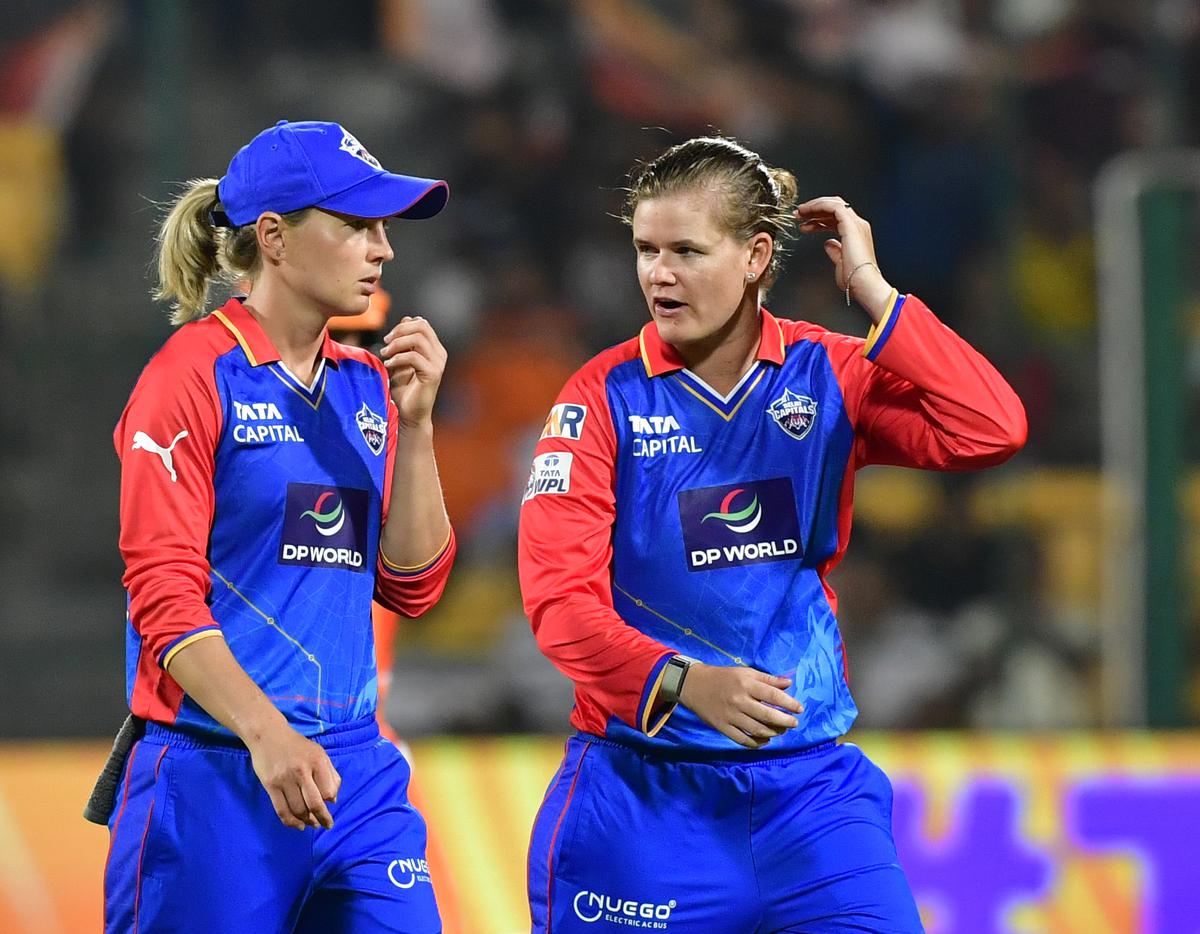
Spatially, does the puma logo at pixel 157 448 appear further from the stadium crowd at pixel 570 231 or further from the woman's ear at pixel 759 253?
the stadium crowd at pixel 570 231

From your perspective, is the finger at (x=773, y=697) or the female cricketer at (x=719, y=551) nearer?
→ the finger at (x=773, y=697)

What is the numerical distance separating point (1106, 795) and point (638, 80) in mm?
4038

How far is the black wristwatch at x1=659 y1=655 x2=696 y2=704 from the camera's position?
294cm

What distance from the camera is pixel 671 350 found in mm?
3344

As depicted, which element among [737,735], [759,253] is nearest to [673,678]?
[737,735]

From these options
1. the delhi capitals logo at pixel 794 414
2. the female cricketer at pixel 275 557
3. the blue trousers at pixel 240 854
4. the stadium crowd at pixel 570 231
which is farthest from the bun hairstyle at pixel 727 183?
the stadium crowd at pixel 570 231

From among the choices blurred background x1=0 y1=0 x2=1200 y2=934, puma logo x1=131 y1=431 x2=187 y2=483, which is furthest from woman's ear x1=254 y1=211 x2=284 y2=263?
blurred background x1=0 y1=0 x2=1200 y2=934

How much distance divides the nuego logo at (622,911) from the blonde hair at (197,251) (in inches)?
49.4

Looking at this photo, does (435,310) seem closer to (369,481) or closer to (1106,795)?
(1106,795)

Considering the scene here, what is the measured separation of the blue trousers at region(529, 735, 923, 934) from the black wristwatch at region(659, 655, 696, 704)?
0.24 meters

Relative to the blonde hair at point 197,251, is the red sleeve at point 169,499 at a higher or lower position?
lower

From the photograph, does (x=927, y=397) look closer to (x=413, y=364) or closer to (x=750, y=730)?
(x=750, y=730)

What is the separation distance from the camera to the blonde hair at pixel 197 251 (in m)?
3.08

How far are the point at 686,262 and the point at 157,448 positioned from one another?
101 cm
